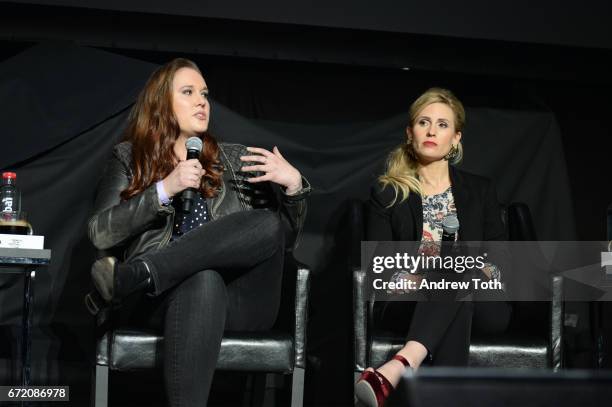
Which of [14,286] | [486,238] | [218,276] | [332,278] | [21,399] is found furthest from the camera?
[332,278]

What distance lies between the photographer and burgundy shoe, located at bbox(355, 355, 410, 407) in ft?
7.20

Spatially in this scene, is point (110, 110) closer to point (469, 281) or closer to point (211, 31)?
point (211, 31)

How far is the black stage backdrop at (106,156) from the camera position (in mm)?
3090

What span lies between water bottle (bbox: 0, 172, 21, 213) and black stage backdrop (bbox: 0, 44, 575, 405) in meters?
0.11

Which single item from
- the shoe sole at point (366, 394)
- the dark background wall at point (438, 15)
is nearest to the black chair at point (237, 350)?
the shoe sole at point (366, 394)


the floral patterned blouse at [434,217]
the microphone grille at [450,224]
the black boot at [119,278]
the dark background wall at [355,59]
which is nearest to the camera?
the black boot at [119,278]

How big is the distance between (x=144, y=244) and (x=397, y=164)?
963 millimetres

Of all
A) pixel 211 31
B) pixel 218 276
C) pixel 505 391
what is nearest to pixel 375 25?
pixel 211 31

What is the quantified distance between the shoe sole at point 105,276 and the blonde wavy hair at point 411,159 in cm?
105

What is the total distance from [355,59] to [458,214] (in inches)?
40.2

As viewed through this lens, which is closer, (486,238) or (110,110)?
(486,238)

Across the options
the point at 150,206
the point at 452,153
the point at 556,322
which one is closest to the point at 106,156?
the point at 150,206

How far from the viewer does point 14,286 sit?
3.10 m

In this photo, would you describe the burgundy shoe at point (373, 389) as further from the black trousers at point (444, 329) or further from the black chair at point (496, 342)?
the black chair at point (496, 342)
